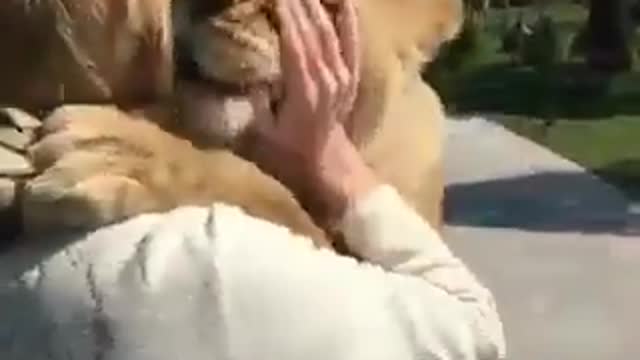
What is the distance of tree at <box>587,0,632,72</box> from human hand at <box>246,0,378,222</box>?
17648 millimetres

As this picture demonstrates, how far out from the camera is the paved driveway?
827 cm

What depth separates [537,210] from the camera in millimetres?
11391

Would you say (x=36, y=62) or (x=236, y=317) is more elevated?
(x=36, y=62)

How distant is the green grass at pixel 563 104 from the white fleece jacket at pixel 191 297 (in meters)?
9.97

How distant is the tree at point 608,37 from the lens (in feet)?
64.8

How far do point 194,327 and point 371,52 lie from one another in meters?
0.44

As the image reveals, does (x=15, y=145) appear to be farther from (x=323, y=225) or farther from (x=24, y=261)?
(x=323, y=225)

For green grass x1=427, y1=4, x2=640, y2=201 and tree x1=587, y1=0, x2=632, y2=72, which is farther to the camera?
tree x1=587, y1=0, x2=632, y2=72

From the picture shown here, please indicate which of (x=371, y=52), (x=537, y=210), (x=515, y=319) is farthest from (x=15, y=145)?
(x=537, y=210)

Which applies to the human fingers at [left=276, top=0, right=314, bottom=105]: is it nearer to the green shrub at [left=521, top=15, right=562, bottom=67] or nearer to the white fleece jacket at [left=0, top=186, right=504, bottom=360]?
the white fleece jacket at [left=0, top=186, right=504, bottom=360]

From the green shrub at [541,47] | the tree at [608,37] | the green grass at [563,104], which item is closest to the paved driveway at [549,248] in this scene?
the green grass at [563,104]

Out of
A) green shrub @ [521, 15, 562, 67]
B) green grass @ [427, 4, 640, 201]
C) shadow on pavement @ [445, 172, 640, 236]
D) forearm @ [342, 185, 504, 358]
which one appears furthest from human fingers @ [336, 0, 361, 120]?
green shrub @ [521, 15, 562, 67]

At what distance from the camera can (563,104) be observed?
17.5 m

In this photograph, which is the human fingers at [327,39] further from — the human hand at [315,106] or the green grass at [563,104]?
the green grass at [563,104]
